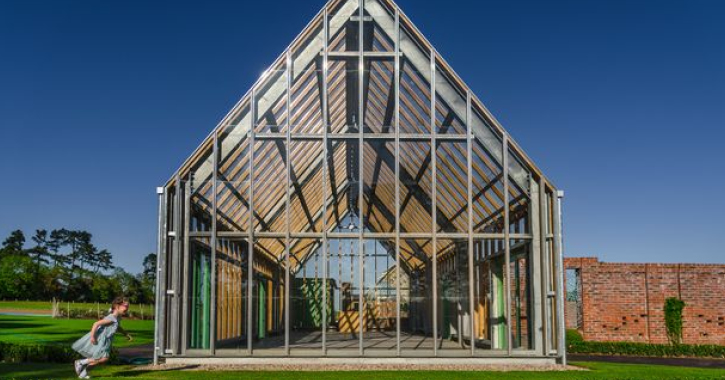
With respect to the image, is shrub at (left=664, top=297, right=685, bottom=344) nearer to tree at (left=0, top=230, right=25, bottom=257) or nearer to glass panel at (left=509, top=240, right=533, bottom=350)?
glass panel at (left=509, top=240, right=533, bottom=350)

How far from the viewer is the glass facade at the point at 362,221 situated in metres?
15.0

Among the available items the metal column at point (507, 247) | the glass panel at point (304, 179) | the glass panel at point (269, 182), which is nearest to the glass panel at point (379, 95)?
the glass panel at point (304, 179)

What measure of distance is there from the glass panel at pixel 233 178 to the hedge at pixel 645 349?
13823mm

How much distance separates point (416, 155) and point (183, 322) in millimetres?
6345

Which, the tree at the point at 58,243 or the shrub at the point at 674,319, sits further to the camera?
the tree at the point at 58,243

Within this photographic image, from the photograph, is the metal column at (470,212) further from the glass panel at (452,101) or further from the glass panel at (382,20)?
the glass panel at (382,20)

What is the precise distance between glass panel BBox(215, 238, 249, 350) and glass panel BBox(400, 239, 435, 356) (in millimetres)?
3455

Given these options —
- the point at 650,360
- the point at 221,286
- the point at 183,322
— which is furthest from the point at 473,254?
the point at 650,360

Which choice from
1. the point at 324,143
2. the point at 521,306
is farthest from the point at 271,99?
the point at 521,306

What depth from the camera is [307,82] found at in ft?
52.4

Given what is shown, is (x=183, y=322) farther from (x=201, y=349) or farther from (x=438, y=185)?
(x=438, y=185)

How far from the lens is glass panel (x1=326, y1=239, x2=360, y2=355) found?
15336 millimetres

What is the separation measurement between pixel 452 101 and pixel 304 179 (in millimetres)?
3842

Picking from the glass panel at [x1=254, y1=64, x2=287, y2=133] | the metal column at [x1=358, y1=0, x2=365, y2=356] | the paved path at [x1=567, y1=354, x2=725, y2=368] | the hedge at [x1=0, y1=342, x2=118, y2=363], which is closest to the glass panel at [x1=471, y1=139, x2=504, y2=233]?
the metal column at [x1=358, y1=0, x2=365, y2=356]
